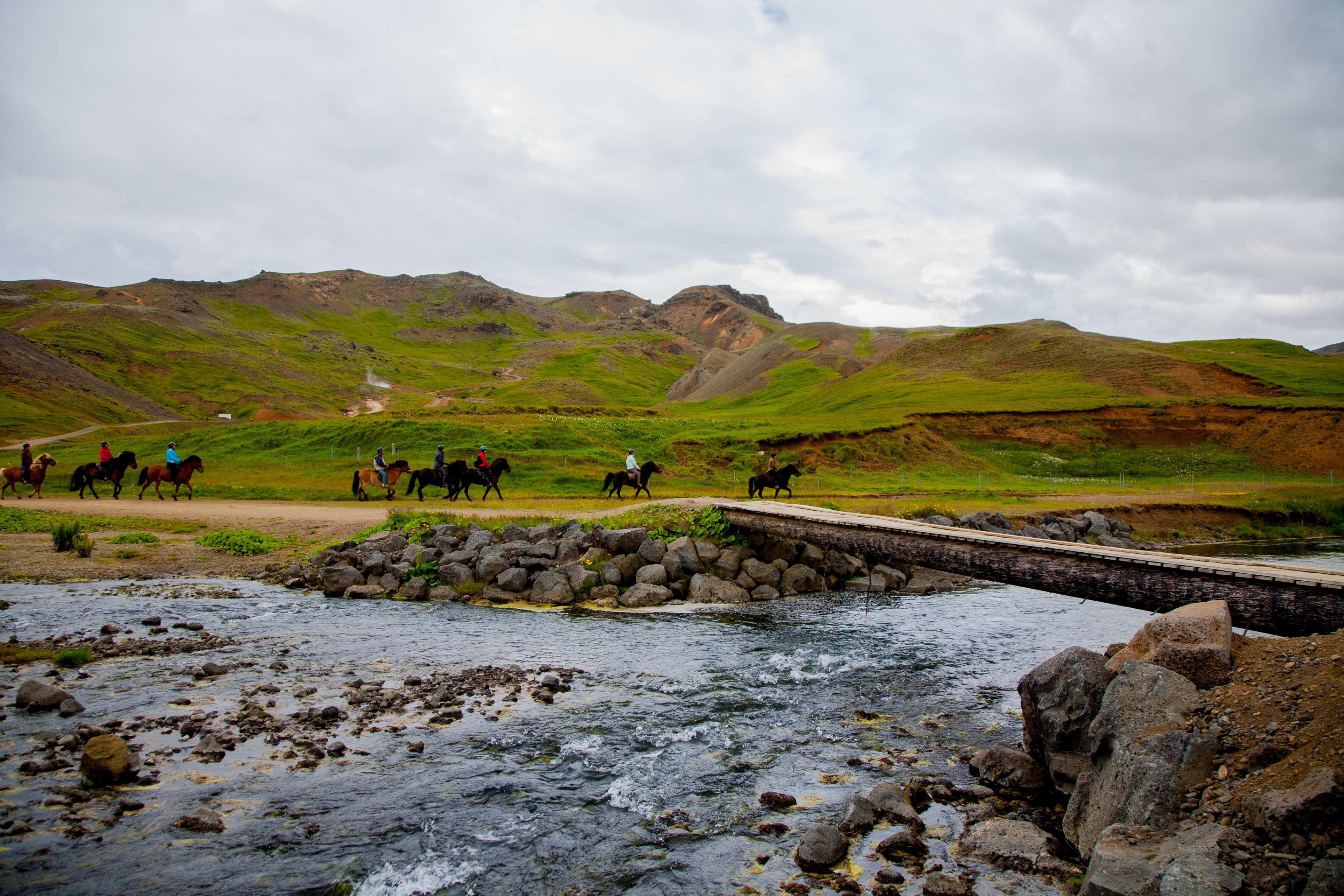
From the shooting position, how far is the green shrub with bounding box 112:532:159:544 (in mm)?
24953

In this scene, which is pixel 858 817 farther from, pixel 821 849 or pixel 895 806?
pixel 821 849

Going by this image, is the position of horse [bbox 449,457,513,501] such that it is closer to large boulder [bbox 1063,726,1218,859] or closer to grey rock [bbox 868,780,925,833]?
grey rock [bbox 868,780,925,833]

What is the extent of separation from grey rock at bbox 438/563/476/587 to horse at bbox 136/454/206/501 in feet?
71.8

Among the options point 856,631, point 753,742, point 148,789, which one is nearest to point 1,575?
point 148,789

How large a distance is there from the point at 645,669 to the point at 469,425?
44.1m

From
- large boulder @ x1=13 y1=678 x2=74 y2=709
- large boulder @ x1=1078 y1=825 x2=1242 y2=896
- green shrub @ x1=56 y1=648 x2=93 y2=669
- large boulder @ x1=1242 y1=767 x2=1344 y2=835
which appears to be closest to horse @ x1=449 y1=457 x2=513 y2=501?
green shrub @ x1=56 y1=648 x2=93 y2=669

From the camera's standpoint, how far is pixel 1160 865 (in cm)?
581

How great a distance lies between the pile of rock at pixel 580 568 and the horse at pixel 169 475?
17.9 meters

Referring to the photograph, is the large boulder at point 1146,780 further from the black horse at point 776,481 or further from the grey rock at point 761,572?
the black horse at point 776,481

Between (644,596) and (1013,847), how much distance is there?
1338 centimetres

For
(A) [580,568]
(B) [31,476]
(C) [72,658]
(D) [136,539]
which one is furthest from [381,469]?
(C) [72,658]

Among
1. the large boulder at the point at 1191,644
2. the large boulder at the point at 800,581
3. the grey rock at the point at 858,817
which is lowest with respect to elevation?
the grey rock at the point at 858,817

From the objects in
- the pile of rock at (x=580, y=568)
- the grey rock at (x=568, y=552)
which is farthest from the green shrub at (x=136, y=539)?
the grey rock at (x=568, y=552)

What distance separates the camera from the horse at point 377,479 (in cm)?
3566
